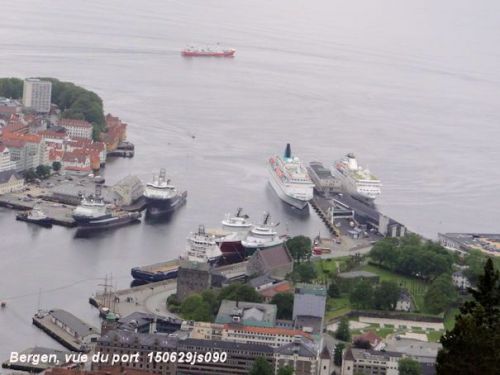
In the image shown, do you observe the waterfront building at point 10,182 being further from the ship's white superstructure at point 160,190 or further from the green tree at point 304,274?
the green tree at point 304,274

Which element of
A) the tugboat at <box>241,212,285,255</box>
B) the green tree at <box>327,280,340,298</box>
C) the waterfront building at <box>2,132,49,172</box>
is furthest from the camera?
the waterfront building at <box>2,132,49,172</box>

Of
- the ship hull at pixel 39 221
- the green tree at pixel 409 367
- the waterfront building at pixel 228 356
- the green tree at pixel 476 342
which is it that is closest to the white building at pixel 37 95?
the ship hull at pixel 39 221

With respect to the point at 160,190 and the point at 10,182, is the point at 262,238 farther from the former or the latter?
the point at 10,182

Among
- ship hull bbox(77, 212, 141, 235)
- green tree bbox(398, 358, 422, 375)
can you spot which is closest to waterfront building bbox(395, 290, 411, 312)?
green tree bbox(398, 358, 422, 375)

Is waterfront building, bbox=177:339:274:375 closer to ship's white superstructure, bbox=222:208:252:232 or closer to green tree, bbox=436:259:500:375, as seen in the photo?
ship's white superstructure, bbox=222:208:252:232

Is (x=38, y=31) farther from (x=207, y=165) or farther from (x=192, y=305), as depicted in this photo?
(x=192, y=305)

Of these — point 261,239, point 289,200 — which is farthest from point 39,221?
point 289,200
